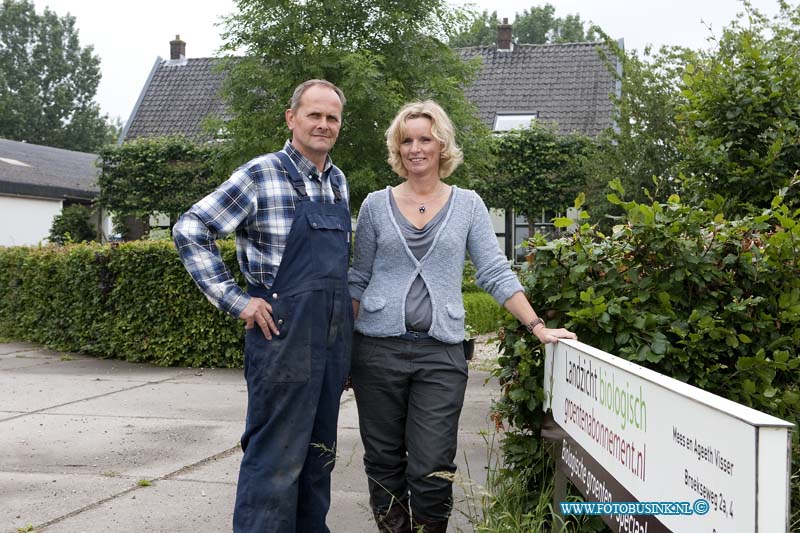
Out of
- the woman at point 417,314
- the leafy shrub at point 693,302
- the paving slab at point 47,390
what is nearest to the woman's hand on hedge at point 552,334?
the woman at point 417,314

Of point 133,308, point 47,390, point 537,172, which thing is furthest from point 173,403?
point 537,172

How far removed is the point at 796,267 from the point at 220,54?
11981mm

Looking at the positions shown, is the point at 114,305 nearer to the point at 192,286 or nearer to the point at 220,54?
the point at 192,286

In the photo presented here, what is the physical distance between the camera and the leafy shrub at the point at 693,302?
3.47 metres

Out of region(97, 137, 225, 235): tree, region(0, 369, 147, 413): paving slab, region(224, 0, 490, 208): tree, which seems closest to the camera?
region(0, 369, 147, 413): paving slab

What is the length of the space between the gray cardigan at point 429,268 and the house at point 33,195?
2263 centimetres

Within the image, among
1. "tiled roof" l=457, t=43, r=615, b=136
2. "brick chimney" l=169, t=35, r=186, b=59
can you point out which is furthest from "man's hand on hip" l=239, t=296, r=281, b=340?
"brick chimney" l=169, t=35, r=186, b=59

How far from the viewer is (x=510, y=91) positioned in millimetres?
28109

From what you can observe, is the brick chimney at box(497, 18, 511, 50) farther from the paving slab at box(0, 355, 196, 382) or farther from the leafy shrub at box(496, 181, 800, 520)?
the leafy shrub at box(496, 181, 800, 520)

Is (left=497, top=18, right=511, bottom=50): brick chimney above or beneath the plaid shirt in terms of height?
above

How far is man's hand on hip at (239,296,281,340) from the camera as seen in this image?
3.34 m

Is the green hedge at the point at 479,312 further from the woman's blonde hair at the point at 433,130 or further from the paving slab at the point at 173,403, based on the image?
the woman's blonde hair at the point at 433,130

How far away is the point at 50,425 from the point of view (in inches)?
269

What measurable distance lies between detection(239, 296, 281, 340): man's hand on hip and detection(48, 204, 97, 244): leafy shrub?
23.8 meters
